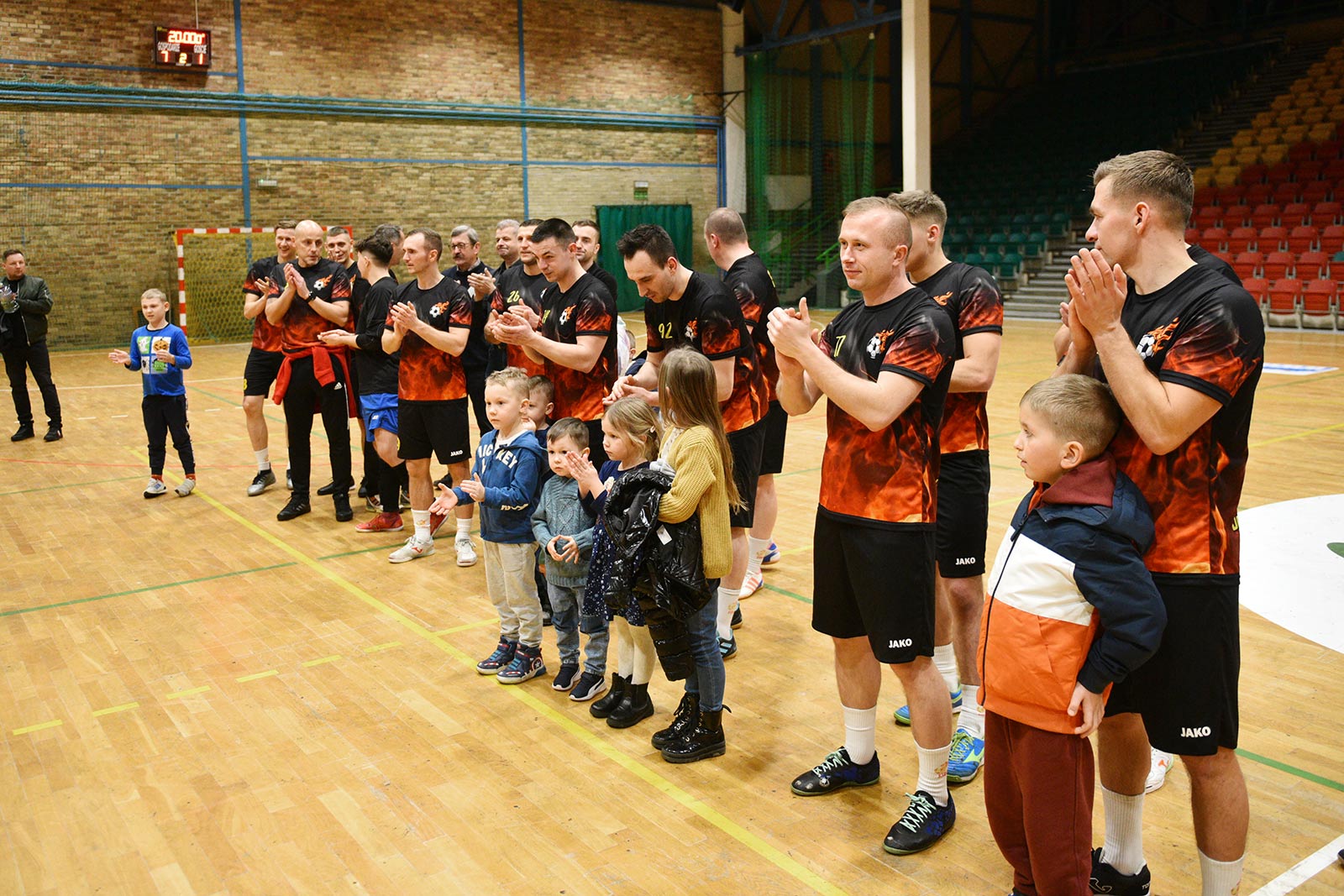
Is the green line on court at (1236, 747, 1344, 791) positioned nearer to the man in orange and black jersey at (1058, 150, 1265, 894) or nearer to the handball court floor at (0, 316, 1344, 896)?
the handball court floor at (0, 316, 1344, 896)

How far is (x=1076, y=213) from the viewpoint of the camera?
2180 centimetres

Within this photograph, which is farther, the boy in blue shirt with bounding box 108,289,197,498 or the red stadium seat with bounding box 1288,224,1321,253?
the red stadium seat with bounding box 1288,224,1321,253

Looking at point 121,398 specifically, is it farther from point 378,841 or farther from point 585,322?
point 378,841

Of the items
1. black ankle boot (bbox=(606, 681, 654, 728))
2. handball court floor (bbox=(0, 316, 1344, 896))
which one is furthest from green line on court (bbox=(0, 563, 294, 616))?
black ankle boot (bbox=(606, 681, 654, 728))

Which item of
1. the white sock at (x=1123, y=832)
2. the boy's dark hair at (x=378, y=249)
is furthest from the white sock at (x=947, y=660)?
the boy's dark hair at (x=378, y=249)

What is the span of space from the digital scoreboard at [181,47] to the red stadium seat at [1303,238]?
17747mm

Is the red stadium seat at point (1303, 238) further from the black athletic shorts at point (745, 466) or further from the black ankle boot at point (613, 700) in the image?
the black ankle boot at point (613, 700)

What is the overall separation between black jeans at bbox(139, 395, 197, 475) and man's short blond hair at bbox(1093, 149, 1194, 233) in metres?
7.04

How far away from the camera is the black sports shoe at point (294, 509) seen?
7395mm

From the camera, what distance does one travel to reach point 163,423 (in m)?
7.84

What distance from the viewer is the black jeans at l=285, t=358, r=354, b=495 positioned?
7414 mm

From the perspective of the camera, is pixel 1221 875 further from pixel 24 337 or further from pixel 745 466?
pixel 24 337

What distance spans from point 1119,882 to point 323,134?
18589 mm

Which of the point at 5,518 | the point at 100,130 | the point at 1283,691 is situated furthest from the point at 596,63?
the point at 1283,691
